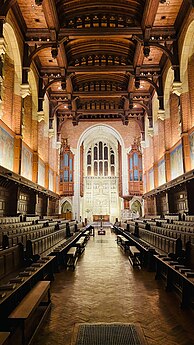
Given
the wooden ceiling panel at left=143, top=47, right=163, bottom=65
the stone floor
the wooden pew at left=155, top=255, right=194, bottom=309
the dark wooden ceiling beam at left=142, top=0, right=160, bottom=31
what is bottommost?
the stone floor

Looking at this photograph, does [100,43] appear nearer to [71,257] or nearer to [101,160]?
[71,257]

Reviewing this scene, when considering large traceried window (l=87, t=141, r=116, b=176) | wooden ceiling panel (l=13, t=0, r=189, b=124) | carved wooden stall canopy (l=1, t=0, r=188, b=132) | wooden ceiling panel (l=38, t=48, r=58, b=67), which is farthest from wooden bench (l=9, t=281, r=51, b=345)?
large traceried window (l=87, t=141, r=116, b=176)

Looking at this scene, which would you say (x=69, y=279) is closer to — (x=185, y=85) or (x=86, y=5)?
(x=185, y=85)

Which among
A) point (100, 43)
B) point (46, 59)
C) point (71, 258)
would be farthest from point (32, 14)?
point (71, 258)

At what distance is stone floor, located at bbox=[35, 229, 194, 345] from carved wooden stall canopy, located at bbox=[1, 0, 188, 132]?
897 cm

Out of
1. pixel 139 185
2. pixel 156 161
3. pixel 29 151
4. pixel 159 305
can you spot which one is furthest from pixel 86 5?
pixel 139 185

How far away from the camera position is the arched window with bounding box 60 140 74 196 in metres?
23.8

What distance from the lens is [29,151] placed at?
1475 centimetres

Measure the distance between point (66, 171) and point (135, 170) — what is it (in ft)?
21.4

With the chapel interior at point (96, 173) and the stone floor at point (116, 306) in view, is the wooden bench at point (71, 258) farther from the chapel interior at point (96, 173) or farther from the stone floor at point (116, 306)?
the stone floor at point (116, 306)

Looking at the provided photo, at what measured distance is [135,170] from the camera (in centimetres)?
2456

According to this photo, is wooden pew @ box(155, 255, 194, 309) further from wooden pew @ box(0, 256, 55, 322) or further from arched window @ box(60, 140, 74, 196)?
arched window @ box(60, 140, 74, 196)

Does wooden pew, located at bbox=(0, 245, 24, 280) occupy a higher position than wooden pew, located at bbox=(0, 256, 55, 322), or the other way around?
wooden pew, located at bbox=(0, 245, 24, 280)

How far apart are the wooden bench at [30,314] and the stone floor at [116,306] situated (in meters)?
0.11
